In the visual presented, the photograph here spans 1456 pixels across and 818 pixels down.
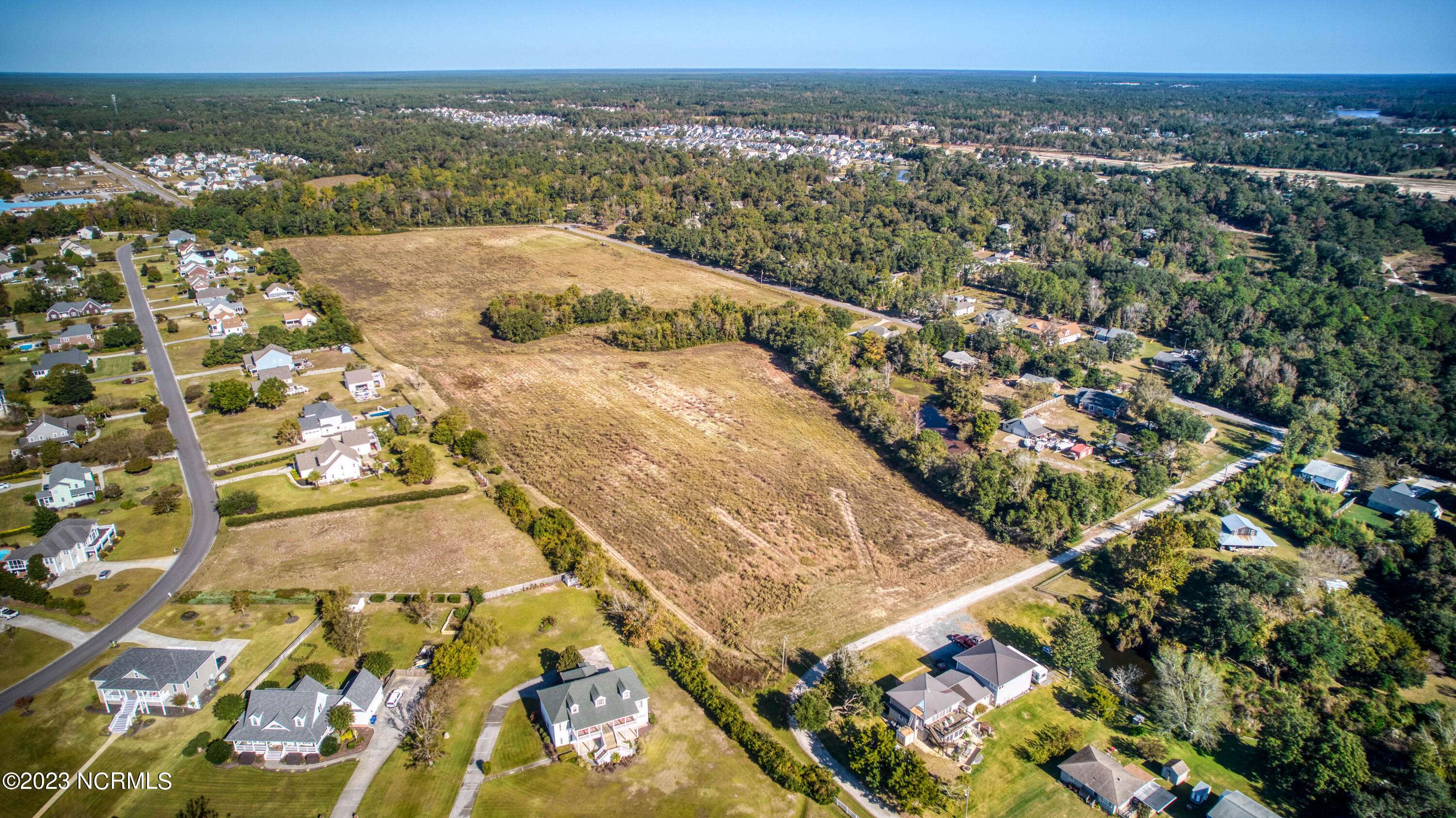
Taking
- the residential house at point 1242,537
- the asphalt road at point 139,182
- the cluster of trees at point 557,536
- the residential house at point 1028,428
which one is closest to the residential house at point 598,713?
the cluster of trees at point 557,536

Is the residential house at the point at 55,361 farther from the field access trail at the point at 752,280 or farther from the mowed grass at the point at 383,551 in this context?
the field access trail at the point at 752,280

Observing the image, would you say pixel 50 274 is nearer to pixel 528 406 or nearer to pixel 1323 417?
pixel 528 406

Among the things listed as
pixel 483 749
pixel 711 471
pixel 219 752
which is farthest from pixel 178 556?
pixel 711 471

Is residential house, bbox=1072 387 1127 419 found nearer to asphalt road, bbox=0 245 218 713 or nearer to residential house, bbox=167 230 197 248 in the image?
asphalt road, bbox=0 245 218 713

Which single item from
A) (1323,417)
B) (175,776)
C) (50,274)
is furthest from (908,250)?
(50,274)

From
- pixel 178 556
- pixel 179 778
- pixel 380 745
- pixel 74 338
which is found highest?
pixel 74 338

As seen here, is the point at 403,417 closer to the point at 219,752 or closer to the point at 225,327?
the point at 219,752
